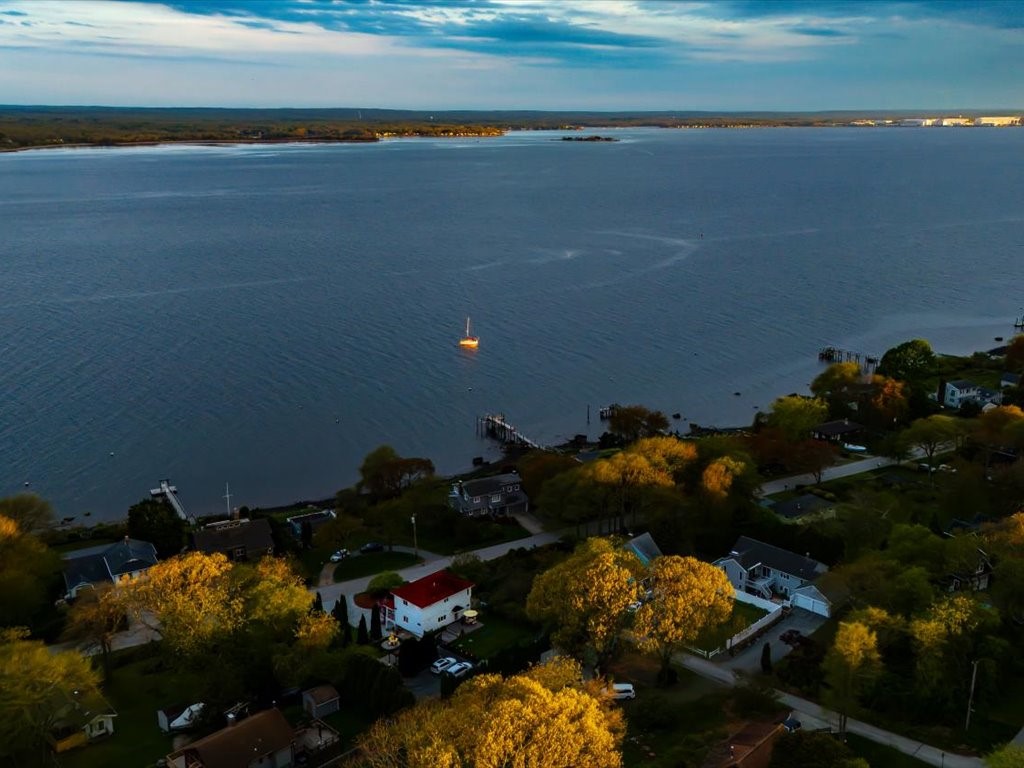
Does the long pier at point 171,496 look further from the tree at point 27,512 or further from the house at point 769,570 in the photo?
the house at point 769,570

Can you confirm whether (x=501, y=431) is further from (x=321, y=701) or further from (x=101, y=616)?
(x=101, y=616)

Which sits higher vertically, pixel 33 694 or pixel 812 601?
pixel 33 694

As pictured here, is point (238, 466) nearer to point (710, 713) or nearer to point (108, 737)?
point (108, 737)

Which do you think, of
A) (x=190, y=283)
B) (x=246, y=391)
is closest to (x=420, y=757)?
(x=246, y=391)

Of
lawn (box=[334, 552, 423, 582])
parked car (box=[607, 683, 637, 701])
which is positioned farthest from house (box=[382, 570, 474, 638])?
parked car (box=[607, 683, 637, 701])

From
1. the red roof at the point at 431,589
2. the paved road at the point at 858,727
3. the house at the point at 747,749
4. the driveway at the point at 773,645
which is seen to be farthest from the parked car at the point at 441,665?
the house at the point at 747,749

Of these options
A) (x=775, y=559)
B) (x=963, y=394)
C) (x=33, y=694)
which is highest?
(x=963, y=394)

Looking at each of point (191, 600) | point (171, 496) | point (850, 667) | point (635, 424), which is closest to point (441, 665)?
point (191, 600)

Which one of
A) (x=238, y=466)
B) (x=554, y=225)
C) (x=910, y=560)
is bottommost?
(x=238, y=466)
